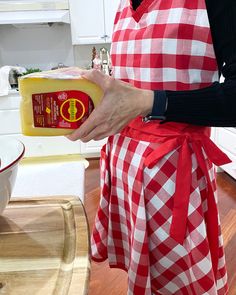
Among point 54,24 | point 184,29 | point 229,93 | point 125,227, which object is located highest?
point 54,24

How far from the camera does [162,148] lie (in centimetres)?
66

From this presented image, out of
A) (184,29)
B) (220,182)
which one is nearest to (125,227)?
(184,29)

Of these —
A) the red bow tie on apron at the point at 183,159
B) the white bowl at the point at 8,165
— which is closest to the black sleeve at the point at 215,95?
the red bow tie on apron at the point at 183,159

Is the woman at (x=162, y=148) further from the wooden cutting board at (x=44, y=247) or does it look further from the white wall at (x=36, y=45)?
the white wall at (x=36, y=45)

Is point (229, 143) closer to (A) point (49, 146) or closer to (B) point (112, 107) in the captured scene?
(A) point (49, 146)

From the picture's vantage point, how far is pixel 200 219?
0.68 metres

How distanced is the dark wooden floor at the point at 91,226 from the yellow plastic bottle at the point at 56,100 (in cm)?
94

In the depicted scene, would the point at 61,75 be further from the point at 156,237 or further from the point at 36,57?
the point at 36,57

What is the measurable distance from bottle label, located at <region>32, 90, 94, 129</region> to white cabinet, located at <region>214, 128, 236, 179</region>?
Answer: 1.67 m

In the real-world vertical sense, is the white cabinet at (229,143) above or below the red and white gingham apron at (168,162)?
below

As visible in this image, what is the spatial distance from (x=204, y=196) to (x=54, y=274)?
0.39 meters

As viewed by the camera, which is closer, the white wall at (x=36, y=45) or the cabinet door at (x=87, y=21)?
the cabinet door at (x=87, y=21)

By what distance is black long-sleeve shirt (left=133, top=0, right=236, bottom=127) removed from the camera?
54cm

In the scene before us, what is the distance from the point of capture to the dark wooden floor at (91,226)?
129 cm
